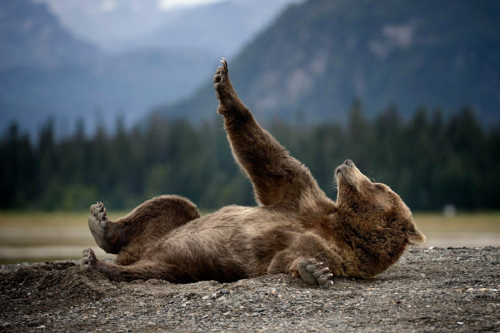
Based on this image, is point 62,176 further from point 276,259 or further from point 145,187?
point 276,259

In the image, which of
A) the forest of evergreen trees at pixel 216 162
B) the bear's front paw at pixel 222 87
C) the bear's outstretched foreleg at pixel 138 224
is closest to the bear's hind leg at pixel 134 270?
the bear's outstretched foreleg at pixel 138 224

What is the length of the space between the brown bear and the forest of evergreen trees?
75.6 meters

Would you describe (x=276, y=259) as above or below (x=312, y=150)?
below

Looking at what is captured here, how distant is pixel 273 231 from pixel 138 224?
6.97 feet

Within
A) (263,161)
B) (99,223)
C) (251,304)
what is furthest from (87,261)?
(263,161)

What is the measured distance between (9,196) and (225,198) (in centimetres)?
3926

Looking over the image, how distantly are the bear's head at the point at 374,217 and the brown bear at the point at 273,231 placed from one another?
0.01 meters

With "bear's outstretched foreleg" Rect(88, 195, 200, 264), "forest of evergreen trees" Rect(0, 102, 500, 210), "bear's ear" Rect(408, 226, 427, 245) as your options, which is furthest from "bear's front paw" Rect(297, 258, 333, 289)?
"forest of evergreen trees" Rect(0, 102, 500, 210)

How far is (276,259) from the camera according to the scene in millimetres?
6203

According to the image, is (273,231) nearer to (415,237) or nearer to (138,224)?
(415,237)

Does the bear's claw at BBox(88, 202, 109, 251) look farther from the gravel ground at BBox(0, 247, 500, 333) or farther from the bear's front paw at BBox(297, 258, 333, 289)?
the bear's front paw at BBox(297, 258, 333, 289)

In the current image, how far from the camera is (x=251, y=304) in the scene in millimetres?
5234

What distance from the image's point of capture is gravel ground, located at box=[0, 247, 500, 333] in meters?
4.70

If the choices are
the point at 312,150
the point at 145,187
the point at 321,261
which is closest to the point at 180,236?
the point at 321,261
